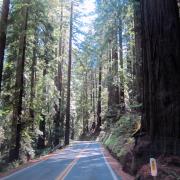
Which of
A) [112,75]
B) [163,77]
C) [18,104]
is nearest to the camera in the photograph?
[163,77]

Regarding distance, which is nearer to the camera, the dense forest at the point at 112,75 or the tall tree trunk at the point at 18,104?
the dense forest at the point at 112,75

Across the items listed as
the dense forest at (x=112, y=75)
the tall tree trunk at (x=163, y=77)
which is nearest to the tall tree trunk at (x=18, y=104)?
the dense forest at (x=112, y=75)

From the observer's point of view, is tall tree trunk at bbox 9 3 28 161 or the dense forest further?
tall tree trunk at bbox 9 3 28 161

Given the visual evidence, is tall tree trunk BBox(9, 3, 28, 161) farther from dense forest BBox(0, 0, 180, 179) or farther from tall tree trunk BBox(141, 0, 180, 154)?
tall tree trunk BBox(141, 0, 180, 154)

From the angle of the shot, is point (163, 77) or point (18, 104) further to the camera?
point (18, 104)

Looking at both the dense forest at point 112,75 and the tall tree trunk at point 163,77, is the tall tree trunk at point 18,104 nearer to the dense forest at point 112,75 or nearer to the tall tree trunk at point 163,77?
the dense forest at point 112,75

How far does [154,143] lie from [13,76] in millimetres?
15645

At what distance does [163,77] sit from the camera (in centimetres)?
1182

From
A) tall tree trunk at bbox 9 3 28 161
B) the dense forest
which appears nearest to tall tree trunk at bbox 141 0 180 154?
the dense forest

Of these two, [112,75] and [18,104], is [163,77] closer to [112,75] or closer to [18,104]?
[18,104]

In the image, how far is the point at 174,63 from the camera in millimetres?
11719

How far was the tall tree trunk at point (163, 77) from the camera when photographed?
11367 millimetres

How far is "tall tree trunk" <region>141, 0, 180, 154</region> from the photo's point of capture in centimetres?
1137

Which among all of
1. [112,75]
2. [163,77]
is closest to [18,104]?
[163,77]
